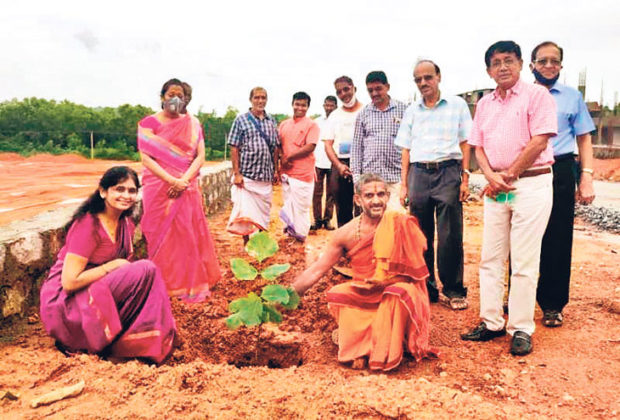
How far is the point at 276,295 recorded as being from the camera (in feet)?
8.82

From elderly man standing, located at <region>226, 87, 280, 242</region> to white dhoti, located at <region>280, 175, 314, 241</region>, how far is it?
0.38 m

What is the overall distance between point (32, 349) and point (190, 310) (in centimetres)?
111

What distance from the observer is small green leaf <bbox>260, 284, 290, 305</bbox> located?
2.66 meters

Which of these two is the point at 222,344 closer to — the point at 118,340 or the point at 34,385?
the point at 118,340

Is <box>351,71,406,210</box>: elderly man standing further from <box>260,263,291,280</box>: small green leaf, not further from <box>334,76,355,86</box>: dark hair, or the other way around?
<box>260,263,291,280</box>: small green leaf

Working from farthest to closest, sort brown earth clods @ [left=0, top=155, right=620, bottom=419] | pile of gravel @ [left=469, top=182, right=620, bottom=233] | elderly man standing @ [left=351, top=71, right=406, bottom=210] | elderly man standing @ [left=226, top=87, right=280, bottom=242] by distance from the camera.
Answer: pile of gravel @ [left=469, top=182, right=620, bottom=233] < elderly man standing @ [left=226, top=87, right=280, bottom=242] < elderly man standing @ [left=351, top=71, right=406, bottom=210] < brown earth clods @ [left=0, top=155, right=620, bottom=419]

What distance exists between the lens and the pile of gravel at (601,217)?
769cm

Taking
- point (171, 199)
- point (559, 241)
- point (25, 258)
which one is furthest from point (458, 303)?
point (25, 258)

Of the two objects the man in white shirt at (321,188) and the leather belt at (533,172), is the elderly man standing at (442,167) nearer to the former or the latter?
the leather belt at (533,172)

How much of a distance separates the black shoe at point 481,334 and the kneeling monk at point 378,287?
1.24 feet

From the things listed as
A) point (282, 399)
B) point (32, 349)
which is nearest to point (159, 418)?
point (282, 399)

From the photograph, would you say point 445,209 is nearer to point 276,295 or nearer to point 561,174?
point 561,174

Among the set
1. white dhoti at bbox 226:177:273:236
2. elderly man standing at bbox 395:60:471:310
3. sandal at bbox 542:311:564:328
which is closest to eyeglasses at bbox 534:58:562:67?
elderly man standing at bbox 395:60:471:310

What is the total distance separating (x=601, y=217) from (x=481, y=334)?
6767 mm
